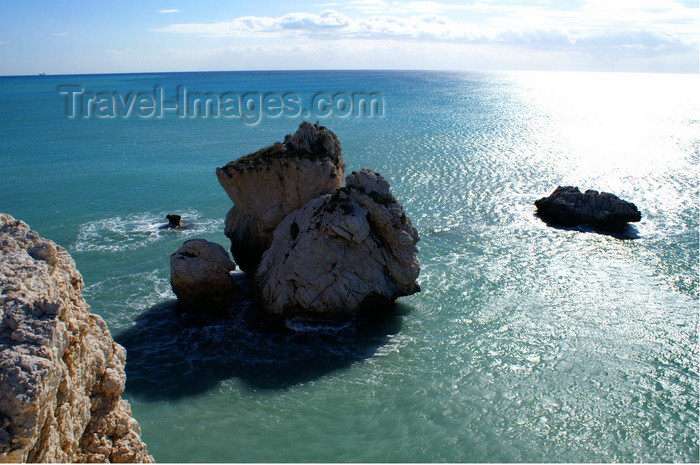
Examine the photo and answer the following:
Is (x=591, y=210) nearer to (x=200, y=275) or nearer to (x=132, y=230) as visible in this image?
(x=200, y=275)

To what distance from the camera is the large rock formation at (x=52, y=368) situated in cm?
730

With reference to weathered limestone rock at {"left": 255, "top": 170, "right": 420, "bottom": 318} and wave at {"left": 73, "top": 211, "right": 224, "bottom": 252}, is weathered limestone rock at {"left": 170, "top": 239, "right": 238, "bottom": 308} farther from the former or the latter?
wave at {"left": 73, "top": 211, "right": 224, "bottom": 252}

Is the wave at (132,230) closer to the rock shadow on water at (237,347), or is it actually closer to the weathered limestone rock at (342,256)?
the rock shadow on water at (237,347)

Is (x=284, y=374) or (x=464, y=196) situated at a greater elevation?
(x=464, y=196)

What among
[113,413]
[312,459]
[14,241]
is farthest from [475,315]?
[14,241]

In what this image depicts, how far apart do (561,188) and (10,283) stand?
3757 cm

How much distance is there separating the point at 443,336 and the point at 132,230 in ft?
74.7

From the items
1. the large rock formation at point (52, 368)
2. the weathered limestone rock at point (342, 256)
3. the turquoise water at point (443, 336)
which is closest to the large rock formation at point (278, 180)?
the weathered limestone rock at point (342, 256)

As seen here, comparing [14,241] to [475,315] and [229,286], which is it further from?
[475,315]

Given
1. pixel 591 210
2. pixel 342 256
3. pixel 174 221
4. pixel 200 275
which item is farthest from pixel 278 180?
pixel 591 210

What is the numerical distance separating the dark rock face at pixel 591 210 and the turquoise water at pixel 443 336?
4.39 ft

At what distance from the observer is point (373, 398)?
1856 centimetres

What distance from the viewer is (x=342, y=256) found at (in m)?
23.8

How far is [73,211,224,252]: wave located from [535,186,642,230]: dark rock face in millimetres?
23516
